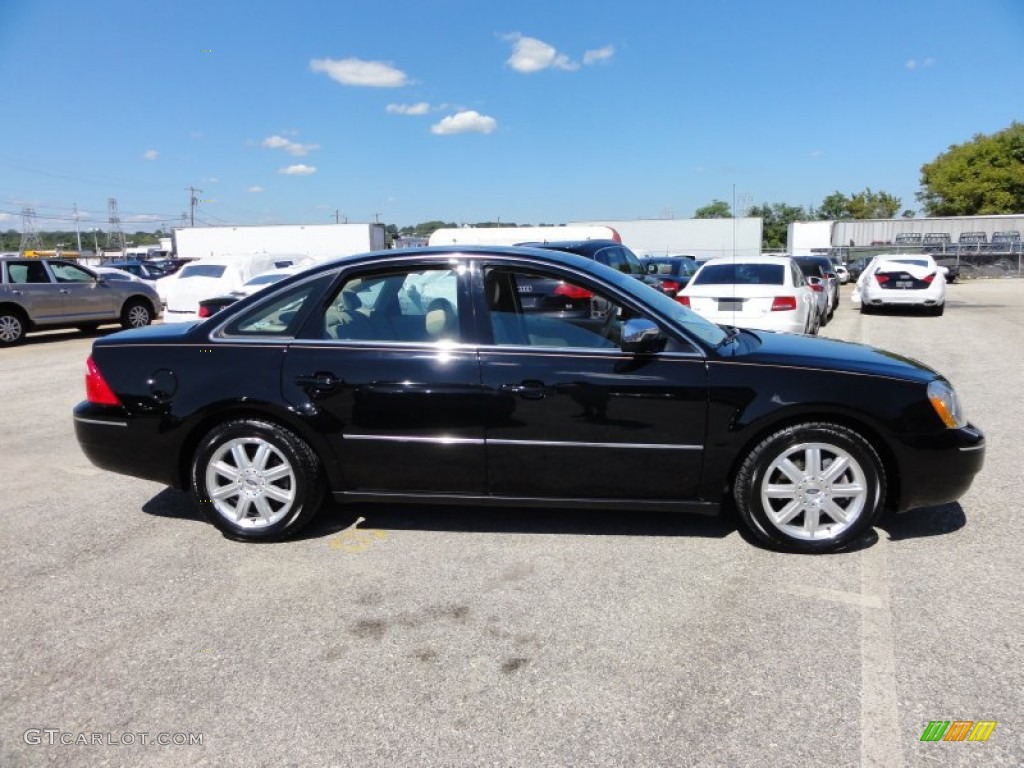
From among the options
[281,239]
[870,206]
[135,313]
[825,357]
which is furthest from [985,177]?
[825,357]

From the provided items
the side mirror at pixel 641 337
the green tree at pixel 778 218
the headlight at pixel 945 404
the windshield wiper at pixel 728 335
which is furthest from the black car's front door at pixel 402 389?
the green tree at pixel 778 218

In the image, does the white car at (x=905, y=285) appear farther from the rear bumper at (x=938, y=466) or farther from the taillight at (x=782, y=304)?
the rear bumper at (x=938, y=466)

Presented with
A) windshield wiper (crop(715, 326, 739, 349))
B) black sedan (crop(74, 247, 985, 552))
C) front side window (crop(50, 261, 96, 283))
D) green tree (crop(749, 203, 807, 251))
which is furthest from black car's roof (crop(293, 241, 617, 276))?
green tree (crop(749, 203, 807, 251))

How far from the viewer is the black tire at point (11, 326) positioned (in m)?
13.7

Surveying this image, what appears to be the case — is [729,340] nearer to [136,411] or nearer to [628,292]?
[628,292]

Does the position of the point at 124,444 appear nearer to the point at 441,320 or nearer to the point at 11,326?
the point at 441,320

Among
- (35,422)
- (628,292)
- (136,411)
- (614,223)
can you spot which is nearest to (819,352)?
(628,292)

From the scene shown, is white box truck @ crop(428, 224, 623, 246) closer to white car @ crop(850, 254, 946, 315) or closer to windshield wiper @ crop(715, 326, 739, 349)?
white car @ crop(850, 254, 946, 315)

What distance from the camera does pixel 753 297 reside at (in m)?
9.49

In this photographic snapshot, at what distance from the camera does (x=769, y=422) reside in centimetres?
371

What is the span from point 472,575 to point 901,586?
2051mm

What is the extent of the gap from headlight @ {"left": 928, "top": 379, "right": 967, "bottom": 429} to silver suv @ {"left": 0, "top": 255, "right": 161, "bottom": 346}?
15.3 m

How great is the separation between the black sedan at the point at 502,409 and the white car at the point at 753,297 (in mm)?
5329

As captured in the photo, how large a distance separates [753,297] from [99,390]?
7.73 metres
